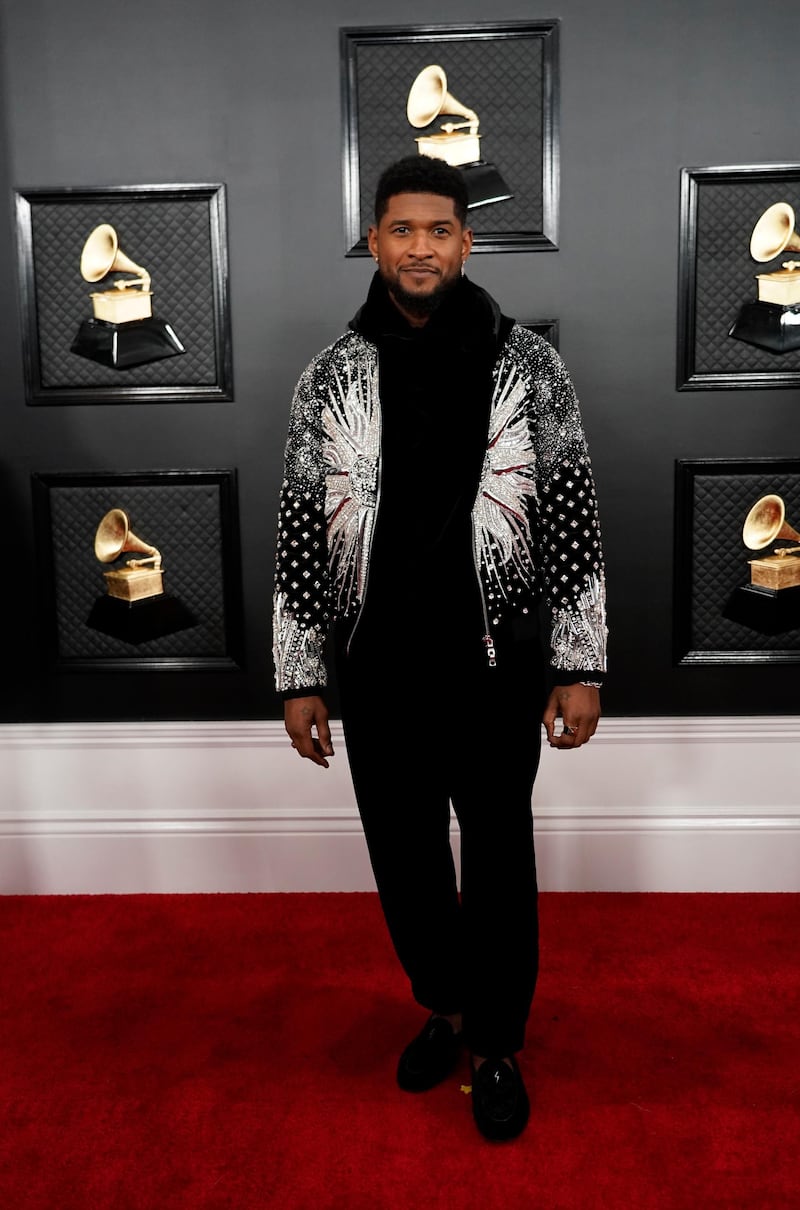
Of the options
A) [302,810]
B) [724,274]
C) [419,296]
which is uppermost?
[724,274]

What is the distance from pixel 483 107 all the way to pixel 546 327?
1.60 feet

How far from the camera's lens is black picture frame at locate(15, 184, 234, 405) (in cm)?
255

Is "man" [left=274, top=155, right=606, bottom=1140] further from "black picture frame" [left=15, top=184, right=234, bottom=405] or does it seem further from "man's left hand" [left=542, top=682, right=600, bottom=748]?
"black picture frame" [left=15, top=184, right=234, bottom=405]

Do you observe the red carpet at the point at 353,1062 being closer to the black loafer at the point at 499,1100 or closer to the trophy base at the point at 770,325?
the black loafer at the point at 499,1100

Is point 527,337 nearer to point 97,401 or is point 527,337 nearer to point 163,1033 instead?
point 97,401

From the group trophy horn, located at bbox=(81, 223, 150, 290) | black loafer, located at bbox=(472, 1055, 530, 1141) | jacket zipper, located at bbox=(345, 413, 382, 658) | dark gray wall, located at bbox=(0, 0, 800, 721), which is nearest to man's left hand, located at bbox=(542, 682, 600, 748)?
jacket zipper, located at bbox=(345, 413, 382, 658)

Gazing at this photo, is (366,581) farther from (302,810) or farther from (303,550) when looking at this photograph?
(302,810)

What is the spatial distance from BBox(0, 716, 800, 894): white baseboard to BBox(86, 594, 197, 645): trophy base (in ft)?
0.75

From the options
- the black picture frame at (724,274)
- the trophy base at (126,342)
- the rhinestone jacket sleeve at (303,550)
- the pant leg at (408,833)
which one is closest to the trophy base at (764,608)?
the black picture frame at (724,274)

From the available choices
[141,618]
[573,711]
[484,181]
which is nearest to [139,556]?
[141,618]

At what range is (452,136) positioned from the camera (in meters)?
2.48

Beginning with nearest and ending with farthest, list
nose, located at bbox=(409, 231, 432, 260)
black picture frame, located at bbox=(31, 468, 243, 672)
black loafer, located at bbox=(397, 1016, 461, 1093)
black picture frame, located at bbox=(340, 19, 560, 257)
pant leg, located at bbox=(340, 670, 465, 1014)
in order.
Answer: nose, located at bbox=(409, 231, 432, 260), pant leg, located at bbox=(340, 670, 465, 1014), black loafer, located at bbox=(397, 1016, 461, 1093), black picture frame, located at bbox=(340, 19, 560, 257), black picture frame, located at bbox=(31, 468, 243, 672)

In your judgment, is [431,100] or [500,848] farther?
[431,100]

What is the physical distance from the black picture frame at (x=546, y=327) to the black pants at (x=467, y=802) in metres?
0.98
